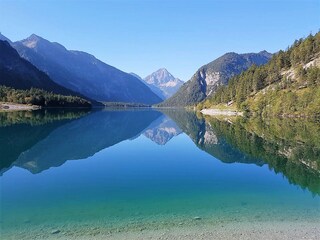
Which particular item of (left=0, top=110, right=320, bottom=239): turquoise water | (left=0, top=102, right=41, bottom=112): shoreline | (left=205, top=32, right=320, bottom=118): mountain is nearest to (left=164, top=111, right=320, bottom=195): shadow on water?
(left=0, top=110, right=320, bottom=239): turquoise water

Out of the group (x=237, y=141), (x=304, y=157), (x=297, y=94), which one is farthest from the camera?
(x=297, y=94)

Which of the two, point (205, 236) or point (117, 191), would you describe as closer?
point (205, 236)

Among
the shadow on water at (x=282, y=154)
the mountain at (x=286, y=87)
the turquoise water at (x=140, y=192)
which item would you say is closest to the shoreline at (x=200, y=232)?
the turquoise water at (x=140, y=192)

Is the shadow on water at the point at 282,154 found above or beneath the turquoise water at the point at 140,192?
above

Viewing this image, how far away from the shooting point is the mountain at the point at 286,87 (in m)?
128

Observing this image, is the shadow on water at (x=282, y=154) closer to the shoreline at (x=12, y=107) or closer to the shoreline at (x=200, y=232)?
the shoreline at (x=200, y=232)

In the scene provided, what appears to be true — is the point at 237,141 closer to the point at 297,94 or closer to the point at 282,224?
the point at 282,224

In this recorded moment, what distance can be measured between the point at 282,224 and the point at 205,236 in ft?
17.9

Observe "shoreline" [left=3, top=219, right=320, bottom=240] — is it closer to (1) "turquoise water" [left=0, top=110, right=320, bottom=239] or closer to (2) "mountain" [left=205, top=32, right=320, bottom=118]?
(1) "turquoise water" [left=0, top=110, right=320, bottom=239]

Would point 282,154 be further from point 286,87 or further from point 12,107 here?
point 12,107

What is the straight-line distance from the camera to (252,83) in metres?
182

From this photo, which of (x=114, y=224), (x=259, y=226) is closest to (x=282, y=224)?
(x=259, y=226)

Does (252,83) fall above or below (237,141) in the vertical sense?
above

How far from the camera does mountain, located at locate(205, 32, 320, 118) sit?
128250 mm
